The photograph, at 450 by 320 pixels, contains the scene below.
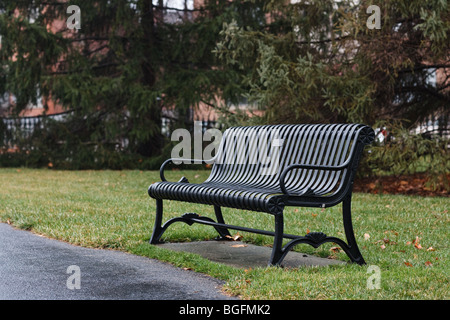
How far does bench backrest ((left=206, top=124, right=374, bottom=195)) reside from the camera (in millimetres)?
5785

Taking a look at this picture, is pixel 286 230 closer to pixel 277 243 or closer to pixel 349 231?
pixel 349 231

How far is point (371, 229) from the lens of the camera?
7.79 m

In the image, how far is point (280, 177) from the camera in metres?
5.15

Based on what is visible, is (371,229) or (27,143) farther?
(27,143)

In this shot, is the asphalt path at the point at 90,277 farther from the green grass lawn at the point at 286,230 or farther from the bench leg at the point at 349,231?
the bench leg at the point at 349,231

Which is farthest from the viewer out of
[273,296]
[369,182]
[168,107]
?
[168,107]

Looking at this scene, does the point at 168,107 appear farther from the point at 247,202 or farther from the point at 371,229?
the point at 247,202

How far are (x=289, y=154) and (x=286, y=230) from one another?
4.45ft

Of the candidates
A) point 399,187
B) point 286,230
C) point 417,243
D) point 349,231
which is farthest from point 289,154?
point 399,187

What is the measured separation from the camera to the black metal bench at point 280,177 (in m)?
5.33
